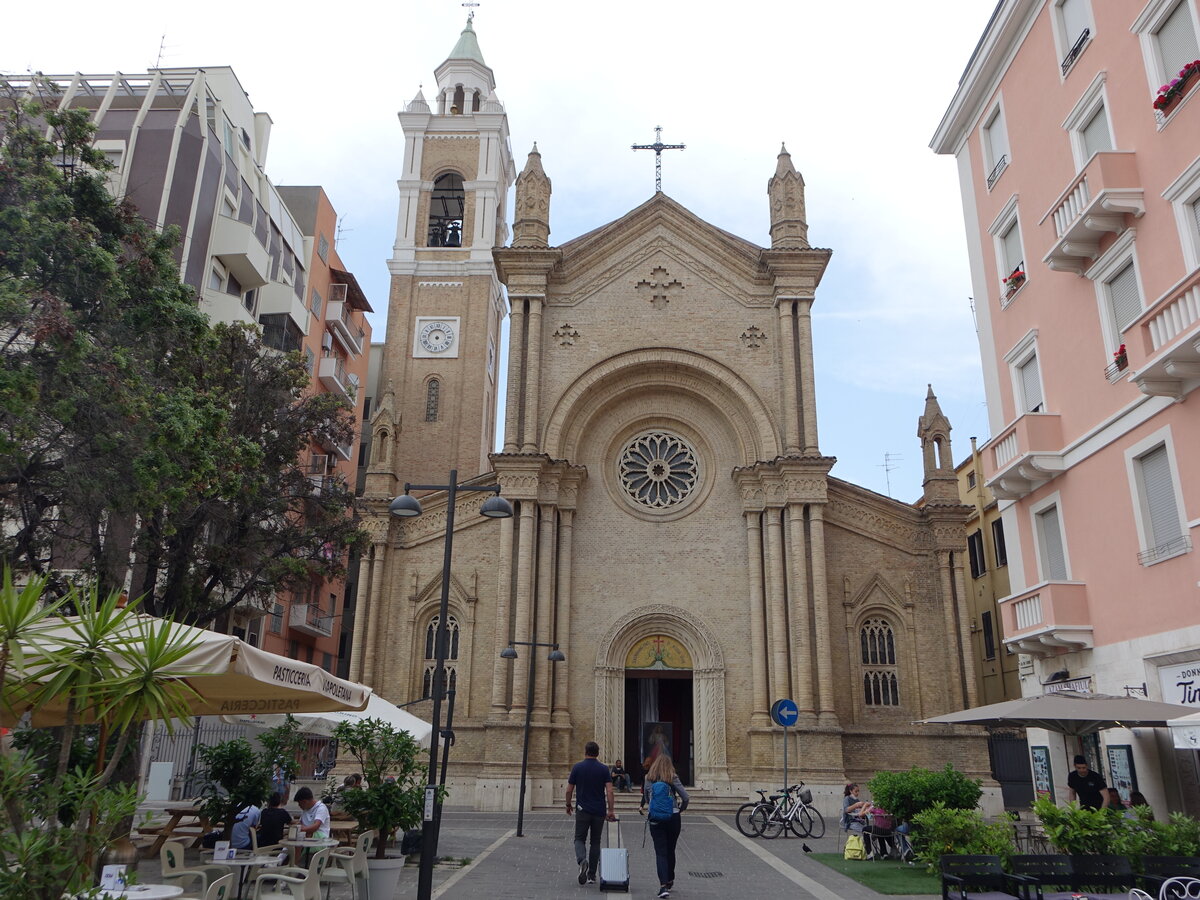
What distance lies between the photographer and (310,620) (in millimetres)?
35688

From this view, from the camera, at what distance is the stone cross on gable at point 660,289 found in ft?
95.6

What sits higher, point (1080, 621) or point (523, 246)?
point (523, 246)

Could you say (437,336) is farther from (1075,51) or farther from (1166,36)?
(1166,36)

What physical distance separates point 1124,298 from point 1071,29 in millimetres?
5139

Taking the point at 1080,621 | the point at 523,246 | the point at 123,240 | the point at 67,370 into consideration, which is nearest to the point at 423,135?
the point at 523,246

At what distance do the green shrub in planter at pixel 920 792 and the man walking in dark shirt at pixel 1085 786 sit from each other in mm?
2732

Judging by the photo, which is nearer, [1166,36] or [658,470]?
[1166,36]

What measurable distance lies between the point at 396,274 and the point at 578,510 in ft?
50.9

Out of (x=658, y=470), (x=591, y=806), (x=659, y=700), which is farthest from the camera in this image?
(x=658, y=470)

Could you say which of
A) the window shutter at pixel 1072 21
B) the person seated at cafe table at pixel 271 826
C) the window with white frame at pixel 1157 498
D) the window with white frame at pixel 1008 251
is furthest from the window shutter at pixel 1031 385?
the person seated at cafe table at pixel 271 826

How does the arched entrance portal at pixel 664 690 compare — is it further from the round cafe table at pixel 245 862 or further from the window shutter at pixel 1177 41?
the window shutter at pixel 1177 41

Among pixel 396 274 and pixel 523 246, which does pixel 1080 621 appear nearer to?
pixel 523 246

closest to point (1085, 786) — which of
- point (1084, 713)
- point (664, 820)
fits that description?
point (1084, 713)

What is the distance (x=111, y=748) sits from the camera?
48.4ft
